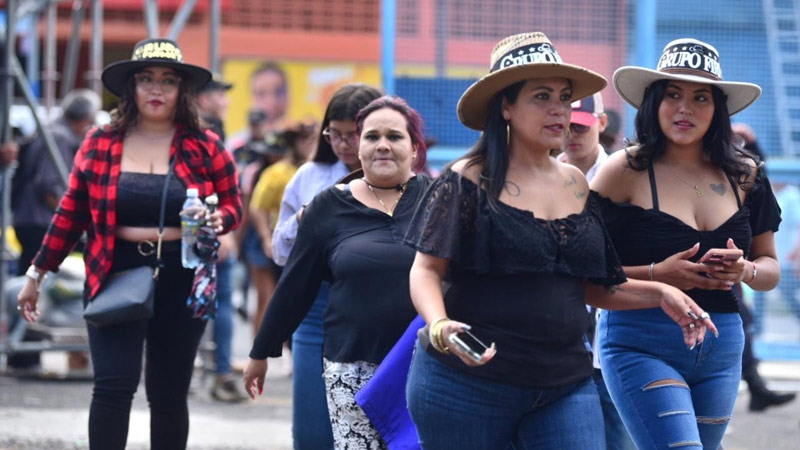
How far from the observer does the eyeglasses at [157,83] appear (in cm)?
612

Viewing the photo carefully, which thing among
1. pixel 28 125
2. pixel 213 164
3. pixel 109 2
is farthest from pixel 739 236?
pixel 109 2

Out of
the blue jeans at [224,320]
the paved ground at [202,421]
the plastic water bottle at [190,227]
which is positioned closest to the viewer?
the plastic water bottle at [190,227]

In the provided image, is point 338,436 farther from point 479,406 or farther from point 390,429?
point 479,406

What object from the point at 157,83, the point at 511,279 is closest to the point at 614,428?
the point at 511,279

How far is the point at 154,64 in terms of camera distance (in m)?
6.10

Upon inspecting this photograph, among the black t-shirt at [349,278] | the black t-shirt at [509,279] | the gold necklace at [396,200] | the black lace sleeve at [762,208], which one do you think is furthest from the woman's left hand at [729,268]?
the gold necklace at [396,200]

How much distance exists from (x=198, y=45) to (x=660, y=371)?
19481 mm

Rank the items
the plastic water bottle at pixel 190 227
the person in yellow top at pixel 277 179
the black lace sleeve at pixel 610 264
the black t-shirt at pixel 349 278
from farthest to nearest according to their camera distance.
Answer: the person in yellow top at pixel 277 179
the plastic water bottle at pixel 190 227
the black t-shirt at pixel 349 278
the black lace sleeve at pixel 610 264

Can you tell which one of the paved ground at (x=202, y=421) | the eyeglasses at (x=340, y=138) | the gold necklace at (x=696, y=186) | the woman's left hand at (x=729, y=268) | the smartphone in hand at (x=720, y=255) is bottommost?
the paved ground at (x=202, y=421)

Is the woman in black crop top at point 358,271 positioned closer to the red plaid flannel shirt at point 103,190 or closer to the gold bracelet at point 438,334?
the red plaid flannel shirt at point 103,190

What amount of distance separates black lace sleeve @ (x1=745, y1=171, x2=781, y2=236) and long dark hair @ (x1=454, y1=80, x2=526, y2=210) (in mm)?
1168

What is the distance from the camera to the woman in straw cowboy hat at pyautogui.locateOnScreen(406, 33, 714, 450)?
4.06 metres

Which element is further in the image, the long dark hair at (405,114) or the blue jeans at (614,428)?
the blue jeans at (614,428)

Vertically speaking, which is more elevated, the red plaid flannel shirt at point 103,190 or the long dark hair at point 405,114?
the long dark hair at point 405,114
